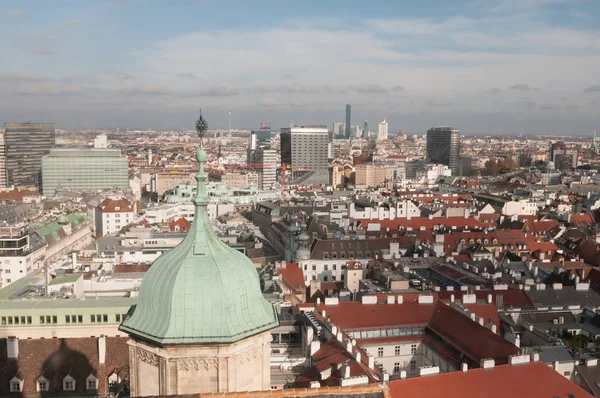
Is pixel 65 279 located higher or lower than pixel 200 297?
lower

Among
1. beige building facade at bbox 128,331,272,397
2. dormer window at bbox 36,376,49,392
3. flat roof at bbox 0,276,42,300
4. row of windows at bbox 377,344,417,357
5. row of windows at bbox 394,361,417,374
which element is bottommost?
row of windows at bbox 394,361,417,374

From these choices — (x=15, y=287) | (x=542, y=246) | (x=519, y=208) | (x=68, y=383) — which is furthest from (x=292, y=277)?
(x=519, y=208)

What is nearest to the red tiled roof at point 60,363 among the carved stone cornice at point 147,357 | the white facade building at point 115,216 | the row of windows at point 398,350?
the row of windows at point 398,350

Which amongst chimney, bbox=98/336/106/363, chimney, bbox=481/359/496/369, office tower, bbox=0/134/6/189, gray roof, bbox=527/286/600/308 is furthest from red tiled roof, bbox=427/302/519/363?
office tower, bbox=0/134/6/189

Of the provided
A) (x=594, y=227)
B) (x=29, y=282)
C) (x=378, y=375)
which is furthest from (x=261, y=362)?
(x=594, y=227)

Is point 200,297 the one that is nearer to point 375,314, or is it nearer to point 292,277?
point 375,314

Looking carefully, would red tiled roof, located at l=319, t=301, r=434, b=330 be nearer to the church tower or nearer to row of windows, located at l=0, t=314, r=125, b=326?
row of windows, located at l=0, t=314, r=125, b=326
